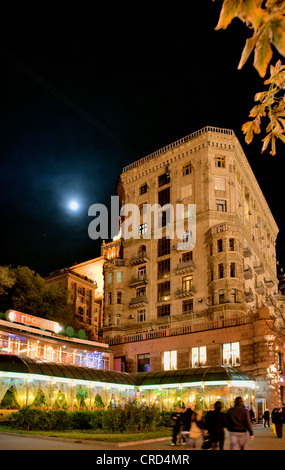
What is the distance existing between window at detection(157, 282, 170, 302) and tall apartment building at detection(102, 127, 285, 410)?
13 cm

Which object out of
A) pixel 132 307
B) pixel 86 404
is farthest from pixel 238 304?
pixel 86 404

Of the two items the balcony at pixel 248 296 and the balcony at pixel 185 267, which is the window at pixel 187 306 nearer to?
the balcony at pixel 185 267

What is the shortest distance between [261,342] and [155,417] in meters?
20.2

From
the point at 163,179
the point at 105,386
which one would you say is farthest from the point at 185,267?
the point at 105,386

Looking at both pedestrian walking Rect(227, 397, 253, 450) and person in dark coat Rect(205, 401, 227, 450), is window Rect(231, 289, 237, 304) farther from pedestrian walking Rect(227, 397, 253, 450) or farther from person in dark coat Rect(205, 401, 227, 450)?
pedestrian walking Rect(227, 397, 253, 450)

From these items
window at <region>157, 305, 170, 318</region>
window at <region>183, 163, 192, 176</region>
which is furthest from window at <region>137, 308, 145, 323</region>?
window at <region>183, 163, 192, 176</region>

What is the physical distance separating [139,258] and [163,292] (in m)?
6.53

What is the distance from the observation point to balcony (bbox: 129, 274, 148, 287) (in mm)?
65562

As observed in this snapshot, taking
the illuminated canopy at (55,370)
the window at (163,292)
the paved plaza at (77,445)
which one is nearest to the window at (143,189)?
the window at (163,292)

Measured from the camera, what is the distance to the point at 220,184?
208ft

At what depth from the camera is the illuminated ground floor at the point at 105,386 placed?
35344 millimetres
